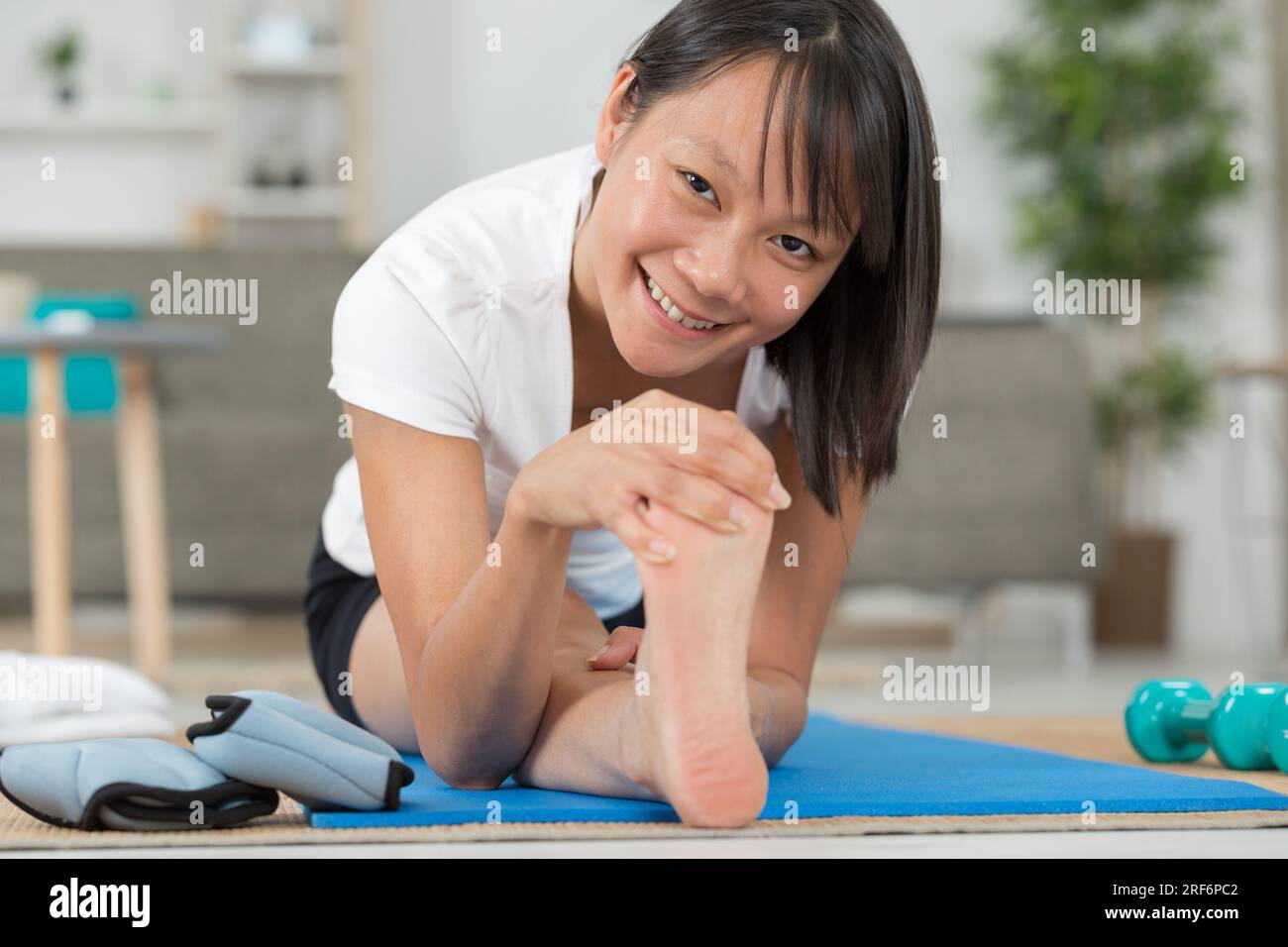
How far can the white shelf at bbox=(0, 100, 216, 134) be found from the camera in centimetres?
535

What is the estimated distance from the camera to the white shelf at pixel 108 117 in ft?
17.5

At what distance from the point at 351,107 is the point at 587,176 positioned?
428cm

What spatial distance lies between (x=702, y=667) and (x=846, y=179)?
1.13 ft

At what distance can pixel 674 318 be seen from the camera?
106 cm

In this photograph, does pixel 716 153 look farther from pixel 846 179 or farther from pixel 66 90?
pixel 66 90

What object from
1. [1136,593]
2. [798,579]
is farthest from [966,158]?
[798,579]

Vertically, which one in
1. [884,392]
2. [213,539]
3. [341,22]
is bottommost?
[213,539]

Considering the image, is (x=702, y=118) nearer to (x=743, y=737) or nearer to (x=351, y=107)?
(x=743, y=737)

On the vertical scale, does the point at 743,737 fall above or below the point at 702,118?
below

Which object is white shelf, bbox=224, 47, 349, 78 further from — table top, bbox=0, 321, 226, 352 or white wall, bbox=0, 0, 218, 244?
table top, bbox=0, 321, 226, 352

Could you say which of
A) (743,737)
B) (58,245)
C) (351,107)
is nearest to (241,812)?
(743,737)

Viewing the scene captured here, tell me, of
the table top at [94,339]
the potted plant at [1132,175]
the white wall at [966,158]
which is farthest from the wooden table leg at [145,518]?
the potted plant at [1132,175]

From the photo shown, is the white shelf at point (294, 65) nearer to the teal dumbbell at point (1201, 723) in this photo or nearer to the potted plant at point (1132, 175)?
the potted plant at point (1132, 175)

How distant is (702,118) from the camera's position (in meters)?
1.01
